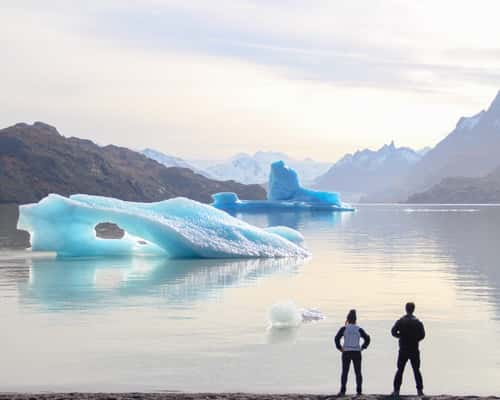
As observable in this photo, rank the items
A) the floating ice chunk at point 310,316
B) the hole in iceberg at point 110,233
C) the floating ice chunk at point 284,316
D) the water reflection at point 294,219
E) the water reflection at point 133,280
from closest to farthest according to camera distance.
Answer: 1. the floating ice chunk at point 284,316
2. the floating ice chunk at point 310,316
3. the water reflection at point 133,280
4. the hole in iceberg at point 110,233
5. the water reflection at point 294,219

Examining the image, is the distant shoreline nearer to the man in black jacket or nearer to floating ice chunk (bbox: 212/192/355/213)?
the man in black jacket

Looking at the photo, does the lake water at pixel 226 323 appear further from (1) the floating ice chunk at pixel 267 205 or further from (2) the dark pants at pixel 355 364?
(1) the floating ice chunk at pixel 267 205

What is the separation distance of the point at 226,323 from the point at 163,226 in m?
16.4

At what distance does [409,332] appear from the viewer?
13883 mm

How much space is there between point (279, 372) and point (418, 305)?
1079 cm

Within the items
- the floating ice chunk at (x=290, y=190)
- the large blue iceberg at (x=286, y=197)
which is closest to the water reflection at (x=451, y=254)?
the large blue iceberg at (x=286, y=197)

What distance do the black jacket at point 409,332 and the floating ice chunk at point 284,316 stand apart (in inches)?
275

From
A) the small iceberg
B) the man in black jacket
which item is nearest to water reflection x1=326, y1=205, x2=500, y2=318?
the small iceberg

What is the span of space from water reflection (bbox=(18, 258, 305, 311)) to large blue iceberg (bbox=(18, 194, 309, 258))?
0.74 metres

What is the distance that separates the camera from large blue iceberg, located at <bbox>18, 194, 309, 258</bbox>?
38000 millimetres

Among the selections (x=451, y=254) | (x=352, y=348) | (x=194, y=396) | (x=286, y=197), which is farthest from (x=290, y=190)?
(x=194, y=396)

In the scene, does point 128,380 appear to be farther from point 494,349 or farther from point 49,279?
point 49,279

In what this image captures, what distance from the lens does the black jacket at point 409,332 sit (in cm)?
1384

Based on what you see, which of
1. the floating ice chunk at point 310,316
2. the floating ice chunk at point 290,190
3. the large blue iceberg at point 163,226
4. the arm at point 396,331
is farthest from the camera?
the floating ice chunk at point 290,190
